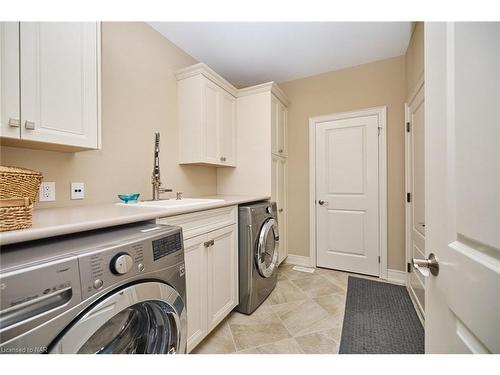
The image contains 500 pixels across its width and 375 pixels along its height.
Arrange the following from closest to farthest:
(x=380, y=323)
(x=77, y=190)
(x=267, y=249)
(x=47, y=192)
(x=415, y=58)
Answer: (x=47, y=192), (x=77, y=190), (x=380, y=323), (x=415, y=58), (x=267, y=249)

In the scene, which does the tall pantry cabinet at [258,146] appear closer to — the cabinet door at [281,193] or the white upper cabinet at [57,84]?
the cabinet door at [281,193]

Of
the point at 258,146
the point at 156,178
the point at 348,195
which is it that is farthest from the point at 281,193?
the point at 156,178

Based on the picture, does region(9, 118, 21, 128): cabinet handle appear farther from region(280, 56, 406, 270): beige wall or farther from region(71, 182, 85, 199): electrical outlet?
region(280, 56, 406, 270): beige wall

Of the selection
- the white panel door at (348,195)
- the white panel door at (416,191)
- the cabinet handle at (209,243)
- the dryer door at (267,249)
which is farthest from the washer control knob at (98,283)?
the white panel door at (348,195)

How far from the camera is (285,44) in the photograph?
7.30 ft

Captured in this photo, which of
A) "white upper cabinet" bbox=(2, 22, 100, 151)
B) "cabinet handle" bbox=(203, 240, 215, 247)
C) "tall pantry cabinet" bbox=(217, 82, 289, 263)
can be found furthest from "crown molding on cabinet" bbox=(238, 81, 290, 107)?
"cabinet handle" bbox=(203, 240, 215, 247)

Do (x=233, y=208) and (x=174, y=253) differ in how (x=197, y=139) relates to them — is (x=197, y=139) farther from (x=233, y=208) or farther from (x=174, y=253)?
(x=174, y=253)

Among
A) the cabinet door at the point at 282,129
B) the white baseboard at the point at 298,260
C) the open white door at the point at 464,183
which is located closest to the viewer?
the open white door at the point at 464,183

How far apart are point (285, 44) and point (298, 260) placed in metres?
2.56

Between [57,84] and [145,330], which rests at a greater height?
[57,84]

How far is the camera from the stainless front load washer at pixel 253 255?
182 cm

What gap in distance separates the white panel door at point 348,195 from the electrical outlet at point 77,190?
2416 mm

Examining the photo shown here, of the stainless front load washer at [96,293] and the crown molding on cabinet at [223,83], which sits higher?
the crown molding on cabinet at [223,83]

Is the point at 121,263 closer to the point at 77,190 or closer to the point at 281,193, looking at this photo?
the point at 77,190
